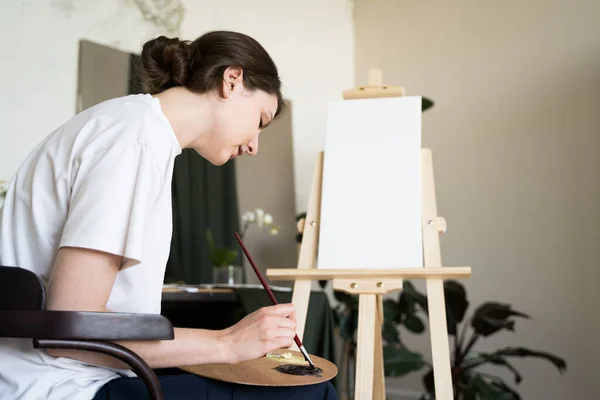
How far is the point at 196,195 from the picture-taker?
11.4 feet

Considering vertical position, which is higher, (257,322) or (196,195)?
(196,195)

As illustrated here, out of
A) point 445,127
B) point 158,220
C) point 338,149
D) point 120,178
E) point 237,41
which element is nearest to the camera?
point 120,178

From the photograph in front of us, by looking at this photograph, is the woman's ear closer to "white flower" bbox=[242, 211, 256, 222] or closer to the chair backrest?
the chair backrest

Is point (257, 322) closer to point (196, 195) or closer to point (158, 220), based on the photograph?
point (158, 220)

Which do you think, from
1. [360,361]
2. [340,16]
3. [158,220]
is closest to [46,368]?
[158,220]

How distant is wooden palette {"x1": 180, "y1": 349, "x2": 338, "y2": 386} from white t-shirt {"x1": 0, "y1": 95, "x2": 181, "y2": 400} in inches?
5.2

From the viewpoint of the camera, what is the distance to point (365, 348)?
6.11 feet

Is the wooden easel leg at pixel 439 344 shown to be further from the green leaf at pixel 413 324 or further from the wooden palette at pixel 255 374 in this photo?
the green leaf at pixel 413 324

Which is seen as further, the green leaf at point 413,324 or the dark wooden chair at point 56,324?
the green leaf at point 413,324

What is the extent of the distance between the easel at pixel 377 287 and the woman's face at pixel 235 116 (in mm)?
700

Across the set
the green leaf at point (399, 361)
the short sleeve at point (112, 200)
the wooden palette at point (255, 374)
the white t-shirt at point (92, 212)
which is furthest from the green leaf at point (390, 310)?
the short sleeve at point (112, 200)

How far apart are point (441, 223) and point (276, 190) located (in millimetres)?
1988

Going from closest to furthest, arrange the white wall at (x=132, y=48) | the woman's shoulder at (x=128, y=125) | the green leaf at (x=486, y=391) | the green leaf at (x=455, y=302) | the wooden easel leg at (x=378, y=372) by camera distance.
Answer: the woman's shoulder at (x=128, y=125) → the wooden easel leg at (x=378, y=372) → the green leaf at (x=486, y=391) → the white wall at (x=132, y=48) → the green leaf at (x=455, y=302)

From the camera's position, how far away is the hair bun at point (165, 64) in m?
1.21
